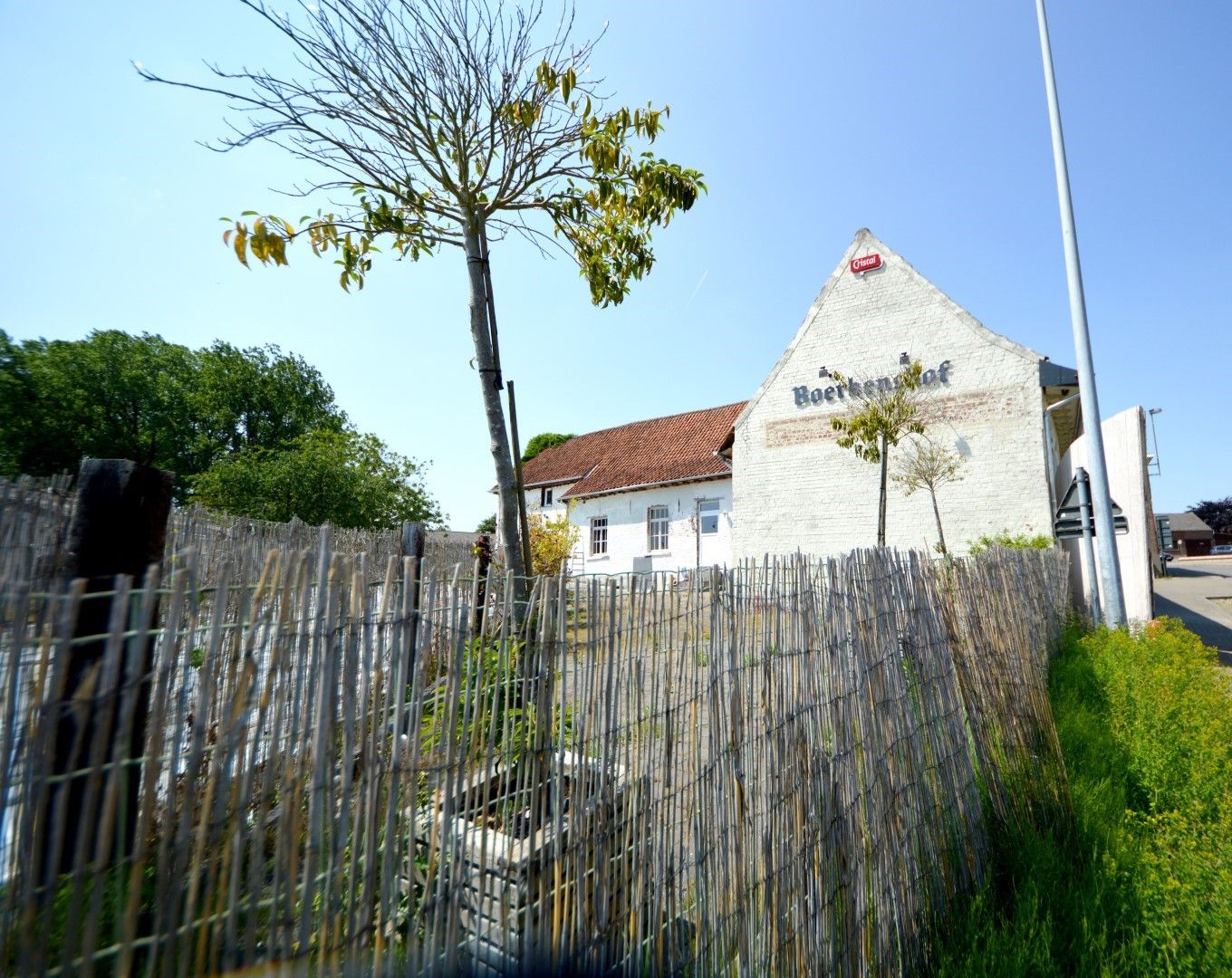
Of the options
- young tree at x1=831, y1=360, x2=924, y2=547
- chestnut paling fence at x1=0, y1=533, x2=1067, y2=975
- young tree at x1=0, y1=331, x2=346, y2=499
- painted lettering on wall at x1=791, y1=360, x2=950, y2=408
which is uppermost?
young tree at x1=0, y1=331, x2=346, y2=499

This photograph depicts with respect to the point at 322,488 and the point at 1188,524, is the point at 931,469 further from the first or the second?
the point at 1188,524

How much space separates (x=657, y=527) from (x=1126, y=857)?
64.8ft

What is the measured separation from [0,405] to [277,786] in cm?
3352

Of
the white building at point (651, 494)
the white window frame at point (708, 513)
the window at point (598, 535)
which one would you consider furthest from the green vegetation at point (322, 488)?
the white window frame at point (708, 513)

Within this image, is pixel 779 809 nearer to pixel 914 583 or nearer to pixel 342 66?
pixel 914 583

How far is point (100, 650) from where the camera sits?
1.13m

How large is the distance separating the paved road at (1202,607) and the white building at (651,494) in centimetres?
1104

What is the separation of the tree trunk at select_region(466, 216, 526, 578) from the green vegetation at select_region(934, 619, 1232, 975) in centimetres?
270

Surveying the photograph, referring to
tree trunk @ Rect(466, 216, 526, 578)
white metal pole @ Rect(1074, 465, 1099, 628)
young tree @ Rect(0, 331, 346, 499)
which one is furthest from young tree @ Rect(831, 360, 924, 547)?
young tree @ Rect(0, 331, 346, 499)

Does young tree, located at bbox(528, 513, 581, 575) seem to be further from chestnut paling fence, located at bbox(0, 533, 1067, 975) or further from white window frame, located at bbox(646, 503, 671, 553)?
chestnut paling fence, located at bbox(0, 533, 1067, 975)

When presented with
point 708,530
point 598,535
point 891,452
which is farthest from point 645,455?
point 891,452

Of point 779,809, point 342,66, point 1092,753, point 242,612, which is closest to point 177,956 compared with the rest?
point 242,612

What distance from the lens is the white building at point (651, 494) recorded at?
20.8 metres

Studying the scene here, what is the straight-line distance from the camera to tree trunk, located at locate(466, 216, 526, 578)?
3527mm
